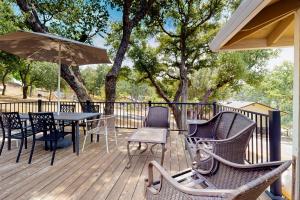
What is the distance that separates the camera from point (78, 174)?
3.46m

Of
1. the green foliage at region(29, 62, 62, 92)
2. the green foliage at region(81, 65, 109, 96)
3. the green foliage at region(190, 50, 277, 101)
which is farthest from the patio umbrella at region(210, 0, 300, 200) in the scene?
the green foliage at region(81, 65, 109, 96)

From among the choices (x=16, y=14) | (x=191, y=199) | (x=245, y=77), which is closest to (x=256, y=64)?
(x=245, y=77)

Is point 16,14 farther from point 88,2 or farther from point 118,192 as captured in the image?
point 118,192

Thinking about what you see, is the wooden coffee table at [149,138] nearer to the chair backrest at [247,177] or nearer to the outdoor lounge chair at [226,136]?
the outdoor lounge chair at [226,136]

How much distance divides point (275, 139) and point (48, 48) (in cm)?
485

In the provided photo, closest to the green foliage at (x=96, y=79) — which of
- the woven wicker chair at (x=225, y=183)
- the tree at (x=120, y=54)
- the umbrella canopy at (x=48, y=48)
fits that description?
the tree at (x=120, y=54)

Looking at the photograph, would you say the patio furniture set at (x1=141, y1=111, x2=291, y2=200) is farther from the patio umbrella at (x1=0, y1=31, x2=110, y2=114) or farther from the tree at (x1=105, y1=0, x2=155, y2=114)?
the tree at (x1=105, y1=0, x2=155, y2=114)

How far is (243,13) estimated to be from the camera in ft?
5.61

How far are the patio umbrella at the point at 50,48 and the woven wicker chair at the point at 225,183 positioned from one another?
340 cm

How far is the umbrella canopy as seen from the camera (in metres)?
4.09

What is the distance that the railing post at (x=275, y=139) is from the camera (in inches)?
95.0

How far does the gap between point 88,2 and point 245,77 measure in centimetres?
980

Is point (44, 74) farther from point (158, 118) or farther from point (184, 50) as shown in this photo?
point (158, 118)

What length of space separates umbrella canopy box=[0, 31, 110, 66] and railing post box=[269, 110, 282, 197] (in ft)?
11.3
